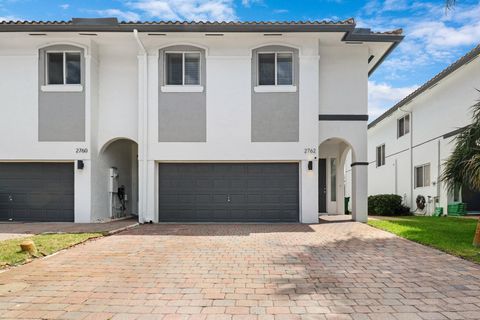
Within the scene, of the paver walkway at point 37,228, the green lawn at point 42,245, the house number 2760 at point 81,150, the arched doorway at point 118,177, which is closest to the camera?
the green lawn at point 42,245

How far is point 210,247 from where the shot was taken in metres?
8.17

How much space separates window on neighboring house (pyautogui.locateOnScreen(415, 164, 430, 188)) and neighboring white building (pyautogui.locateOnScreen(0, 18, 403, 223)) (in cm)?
730

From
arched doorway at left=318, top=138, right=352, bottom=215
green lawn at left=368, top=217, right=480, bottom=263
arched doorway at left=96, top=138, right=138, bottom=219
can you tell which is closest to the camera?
green lawn at left=368, top=217, right=480, bottom=263

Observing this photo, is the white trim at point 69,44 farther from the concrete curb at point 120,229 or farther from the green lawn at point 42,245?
the green lawn at point 42,245

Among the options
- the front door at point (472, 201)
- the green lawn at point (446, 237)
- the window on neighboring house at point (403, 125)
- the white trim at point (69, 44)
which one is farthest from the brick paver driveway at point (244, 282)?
the window on neighboring house at point (403, 125)

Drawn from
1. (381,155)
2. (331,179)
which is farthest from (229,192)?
(381,155)

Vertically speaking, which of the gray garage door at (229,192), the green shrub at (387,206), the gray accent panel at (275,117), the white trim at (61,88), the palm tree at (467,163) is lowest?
A: the green shrub at (387,206)

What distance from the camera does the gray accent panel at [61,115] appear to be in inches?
501

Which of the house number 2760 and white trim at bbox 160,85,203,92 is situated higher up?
white trim at bbox 160,85,203,92

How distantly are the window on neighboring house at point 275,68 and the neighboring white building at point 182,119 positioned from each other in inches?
1.4

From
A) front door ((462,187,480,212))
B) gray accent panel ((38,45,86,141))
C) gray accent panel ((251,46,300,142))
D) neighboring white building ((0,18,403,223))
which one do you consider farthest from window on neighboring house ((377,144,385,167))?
gray accent panel ((38,45,86,141))

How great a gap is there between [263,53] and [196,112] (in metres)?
3.15

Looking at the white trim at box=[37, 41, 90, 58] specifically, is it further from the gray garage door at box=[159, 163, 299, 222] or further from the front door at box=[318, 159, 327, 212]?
the front door at box=[318, 159, 327, 212]

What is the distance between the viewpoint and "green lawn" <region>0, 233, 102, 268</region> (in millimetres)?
6695
